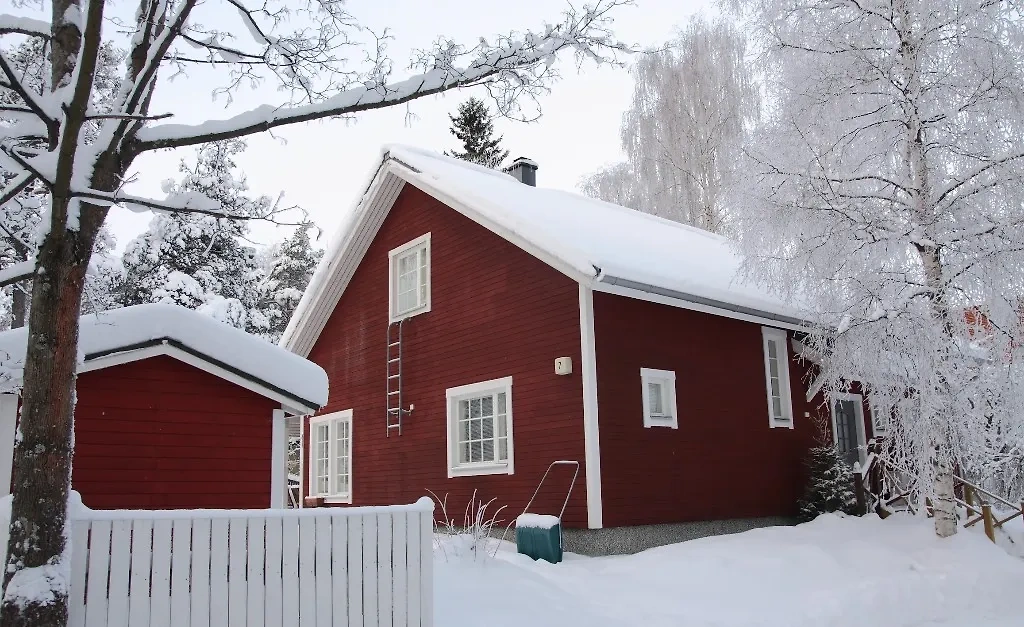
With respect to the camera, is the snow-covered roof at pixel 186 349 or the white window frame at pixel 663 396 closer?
the snow-covered roof at pixel 186 349

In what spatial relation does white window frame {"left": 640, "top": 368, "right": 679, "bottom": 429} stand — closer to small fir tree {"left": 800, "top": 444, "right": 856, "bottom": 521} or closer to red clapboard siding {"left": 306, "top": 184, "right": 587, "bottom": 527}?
red clapboard siding {"left": 306, "top": 184, "right": 587, "bottom": 527}

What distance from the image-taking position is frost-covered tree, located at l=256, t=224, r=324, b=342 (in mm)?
31766

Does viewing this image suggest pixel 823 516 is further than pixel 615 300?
Yes

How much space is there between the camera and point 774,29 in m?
11.2

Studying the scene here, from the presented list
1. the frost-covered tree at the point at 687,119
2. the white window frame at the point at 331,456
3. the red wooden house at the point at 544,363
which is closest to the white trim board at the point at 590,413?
the red wooden house at the point at 544,363

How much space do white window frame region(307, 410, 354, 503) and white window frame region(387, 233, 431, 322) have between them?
2.15 metres

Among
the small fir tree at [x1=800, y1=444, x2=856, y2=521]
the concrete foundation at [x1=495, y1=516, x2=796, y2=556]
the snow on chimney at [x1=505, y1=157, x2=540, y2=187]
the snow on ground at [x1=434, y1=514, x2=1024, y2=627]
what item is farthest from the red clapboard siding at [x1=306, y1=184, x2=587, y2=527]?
the small fir tree at [x1=800, y1=444, x2=856, y2=521]

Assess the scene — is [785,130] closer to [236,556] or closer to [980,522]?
[980,522]

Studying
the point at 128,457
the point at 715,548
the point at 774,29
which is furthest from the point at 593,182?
the point at 128,457

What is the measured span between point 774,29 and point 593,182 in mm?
18058

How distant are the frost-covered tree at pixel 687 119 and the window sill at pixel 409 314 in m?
14.0

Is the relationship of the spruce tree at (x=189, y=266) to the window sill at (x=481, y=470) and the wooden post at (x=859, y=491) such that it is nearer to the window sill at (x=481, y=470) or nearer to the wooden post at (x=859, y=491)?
the window sill at (x=481, y=470)

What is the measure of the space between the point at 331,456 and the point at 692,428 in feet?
23.3

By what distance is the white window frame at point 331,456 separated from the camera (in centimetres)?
1546
